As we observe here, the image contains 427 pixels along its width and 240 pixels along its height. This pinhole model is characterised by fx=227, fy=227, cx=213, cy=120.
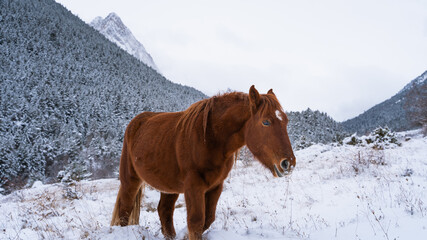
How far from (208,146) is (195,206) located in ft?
2.15

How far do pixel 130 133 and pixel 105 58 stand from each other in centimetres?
9881

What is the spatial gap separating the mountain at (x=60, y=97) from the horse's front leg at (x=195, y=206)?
28.7 feet

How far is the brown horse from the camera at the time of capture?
2258mm

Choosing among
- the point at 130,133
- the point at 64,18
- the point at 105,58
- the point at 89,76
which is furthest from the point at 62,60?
the point at 130,133

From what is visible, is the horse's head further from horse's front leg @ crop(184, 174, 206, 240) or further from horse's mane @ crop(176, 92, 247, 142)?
horse's front leg @ crop(184, 174, 206, 240)

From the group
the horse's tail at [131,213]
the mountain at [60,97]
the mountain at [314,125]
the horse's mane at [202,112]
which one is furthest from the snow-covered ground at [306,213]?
the mountain at [314,125]

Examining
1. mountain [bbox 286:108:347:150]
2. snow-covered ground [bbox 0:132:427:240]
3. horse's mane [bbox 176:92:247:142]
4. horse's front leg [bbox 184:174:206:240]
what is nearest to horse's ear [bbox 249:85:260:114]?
horse's mane [bbox 176:92:247:142]

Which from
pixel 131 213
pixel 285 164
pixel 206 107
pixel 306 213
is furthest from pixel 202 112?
pixel 306 213

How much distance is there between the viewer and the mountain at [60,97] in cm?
2804

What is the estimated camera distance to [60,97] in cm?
4869

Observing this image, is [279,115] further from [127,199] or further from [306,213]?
[127,199]

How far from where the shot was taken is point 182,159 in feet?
8.78

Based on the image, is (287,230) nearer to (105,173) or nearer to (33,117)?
(105,173)

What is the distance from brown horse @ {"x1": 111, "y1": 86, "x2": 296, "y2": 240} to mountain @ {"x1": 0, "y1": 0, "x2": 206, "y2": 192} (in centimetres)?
808
